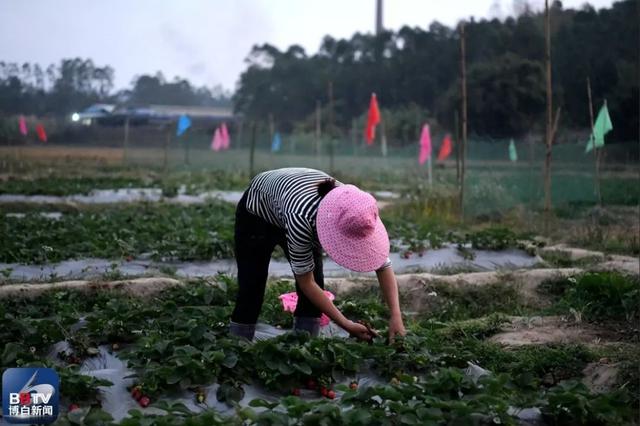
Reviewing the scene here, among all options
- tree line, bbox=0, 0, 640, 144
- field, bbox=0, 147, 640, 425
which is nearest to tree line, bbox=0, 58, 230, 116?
tree line, bbox=0, 0, 640, 144

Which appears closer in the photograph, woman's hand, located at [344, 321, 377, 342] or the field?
the field

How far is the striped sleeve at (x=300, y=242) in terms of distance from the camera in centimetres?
365

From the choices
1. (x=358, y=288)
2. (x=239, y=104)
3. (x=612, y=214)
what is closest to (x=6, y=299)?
(x=358, y=288)

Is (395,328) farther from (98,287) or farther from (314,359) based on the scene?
(98,287)

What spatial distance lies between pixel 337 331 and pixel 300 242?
1382 mm

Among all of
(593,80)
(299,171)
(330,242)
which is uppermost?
(593,80)

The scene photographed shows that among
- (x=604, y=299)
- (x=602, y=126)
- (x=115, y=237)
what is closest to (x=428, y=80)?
(x=602, y=126)

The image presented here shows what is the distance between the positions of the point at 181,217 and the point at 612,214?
17.0 ft

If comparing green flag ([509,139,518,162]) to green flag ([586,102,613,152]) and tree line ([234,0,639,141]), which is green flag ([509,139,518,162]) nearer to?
tree line ([234,0,639,141])

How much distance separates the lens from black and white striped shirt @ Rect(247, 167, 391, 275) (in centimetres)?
365

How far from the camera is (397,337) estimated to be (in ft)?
12.6

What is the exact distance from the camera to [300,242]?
365 centimetres

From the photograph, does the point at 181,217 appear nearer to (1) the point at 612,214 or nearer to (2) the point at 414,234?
(2) the point at 414,234

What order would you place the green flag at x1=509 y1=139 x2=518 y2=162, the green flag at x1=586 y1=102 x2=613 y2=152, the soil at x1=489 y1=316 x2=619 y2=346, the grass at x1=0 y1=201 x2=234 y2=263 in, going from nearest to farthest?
the soil at x1=489 y1=316 x2=619 y2=346 < the grass at x1=0 y1=201 x2=234 y2=263 < the green flag at x1=586 y1=102 x2=613 y2=152 < the green flag at x1=509 y1=139 x2=518 y2=162
